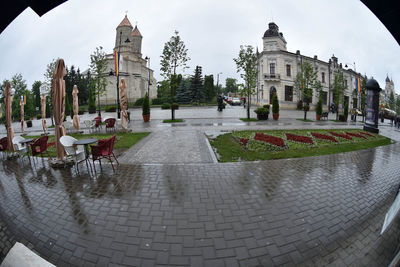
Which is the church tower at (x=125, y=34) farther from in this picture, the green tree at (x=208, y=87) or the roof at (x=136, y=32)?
the green tree at (x=208, y=87)

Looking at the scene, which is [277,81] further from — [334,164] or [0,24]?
[0,24]

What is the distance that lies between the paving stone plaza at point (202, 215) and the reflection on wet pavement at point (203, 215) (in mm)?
18

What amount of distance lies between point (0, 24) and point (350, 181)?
28.0 ft

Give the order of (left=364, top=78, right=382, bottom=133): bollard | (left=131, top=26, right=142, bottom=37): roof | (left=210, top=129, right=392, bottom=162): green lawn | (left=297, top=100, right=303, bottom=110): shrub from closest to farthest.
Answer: (left=210, top=129, right=392, bottom=162): green lawn
(left=364, top=78, right=382, bottom=133): bollard
(left=297, top=100, right=303, bottom=110): shrub
(left=131, top=26, right=142, bottom=37): roof

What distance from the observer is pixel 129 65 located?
5722 cm

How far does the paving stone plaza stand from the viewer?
2.74m

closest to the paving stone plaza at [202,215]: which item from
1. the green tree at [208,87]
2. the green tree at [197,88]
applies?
the green tree at [197,88]

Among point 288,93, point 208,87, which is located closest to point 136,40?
point 208,87

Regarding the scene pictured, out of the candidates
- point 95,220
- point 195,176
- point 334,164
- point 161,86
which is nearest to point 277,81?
point 161,86

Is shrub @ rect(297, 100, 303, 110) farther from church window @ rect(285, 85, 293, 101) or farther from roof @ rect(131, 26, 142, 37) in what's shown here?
roof @ rect(131, 26, 142, 37)

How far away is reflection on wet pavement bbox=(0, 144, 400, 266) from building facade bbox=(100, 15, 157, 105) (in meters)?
51.2

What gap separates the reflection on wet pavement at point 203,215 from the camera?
2.74 metres

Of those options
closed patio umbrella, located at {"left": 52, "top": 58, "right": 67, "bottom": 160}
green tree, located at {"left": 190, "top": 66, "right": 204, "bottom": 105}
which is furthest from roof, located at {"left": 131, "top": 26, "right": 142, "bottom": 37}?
closed patio umbrella, located at {"left": 52, "top": 58, "right": 67, "bottom": 160}

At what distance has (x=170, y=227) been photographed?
3.26 m
